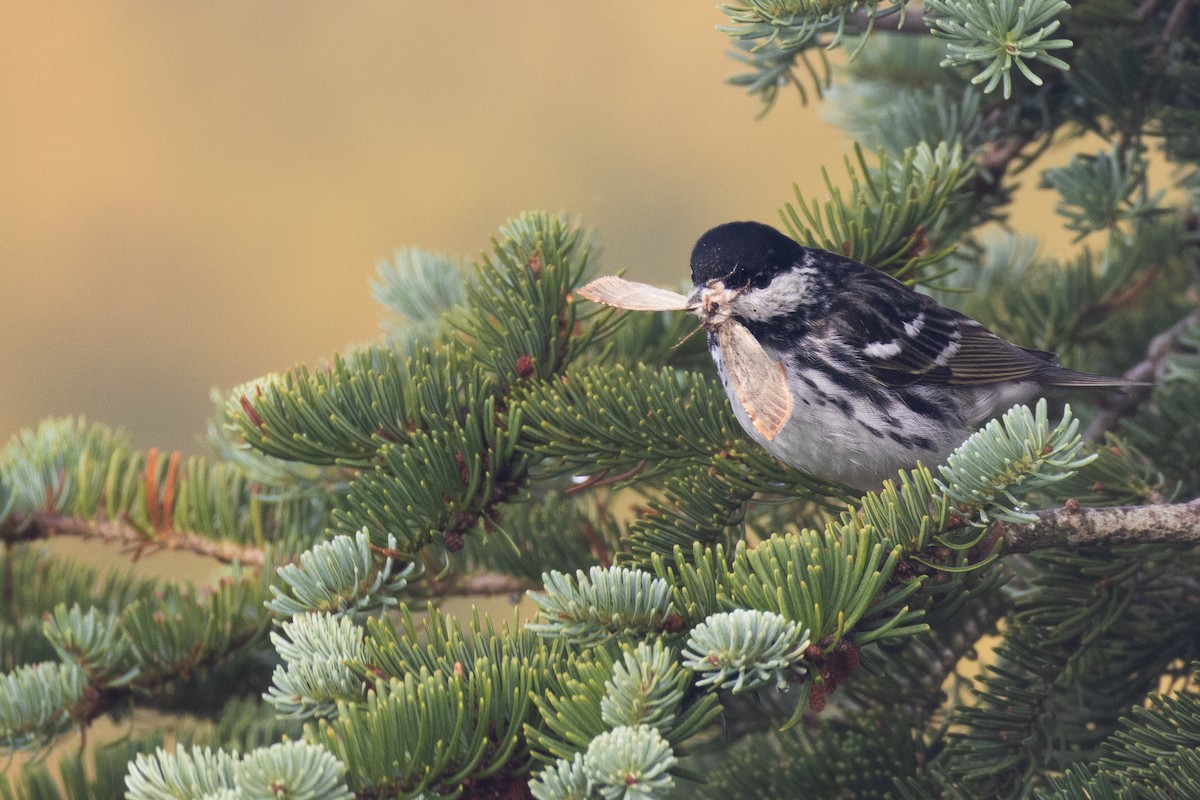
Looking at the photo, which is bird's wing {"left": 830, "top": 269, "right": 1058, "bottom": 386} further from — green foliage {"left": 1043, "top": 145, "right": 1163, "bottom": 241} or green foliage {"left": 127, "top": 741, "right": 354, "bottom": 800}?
green foliage {"left": 127, "top": 741, "right": 354, "bottom": 800}

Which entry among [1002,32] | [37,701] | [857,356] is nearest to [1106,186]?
[857,356]

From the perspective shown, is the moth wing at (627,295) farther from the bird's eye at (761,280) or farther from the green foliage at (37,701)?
the green foliage at (37,701)

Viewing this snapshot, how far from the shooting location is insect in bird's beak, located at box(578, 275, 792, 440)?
123cm

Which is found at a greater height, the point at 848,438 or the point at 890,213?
the point at 890,213

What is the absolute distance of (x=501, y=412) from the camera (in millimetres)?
1414

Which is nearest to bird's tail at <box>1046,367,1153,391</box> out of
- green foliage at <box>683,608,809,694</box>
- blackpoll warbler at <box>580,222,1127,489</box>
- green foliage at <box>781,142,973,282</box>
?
blackpoll warbler at <box>580,222,1127,489</box>

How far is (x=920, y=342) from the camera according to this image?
1965 millimetres

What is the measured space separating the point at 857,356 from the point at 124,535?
1144 millimetres

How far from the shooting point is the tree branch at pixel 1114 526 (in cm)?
108

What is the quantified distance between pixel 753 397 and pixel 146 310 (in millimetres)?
4261

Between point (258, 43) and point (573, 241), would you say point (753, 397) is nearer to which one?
point (573, 241)

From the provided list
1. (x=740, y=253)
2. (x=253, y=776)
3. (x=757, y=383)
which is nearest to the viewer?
(x=253, y=776)

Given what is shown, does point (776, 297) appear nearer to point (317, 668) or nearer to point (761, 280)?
point (761, 280)

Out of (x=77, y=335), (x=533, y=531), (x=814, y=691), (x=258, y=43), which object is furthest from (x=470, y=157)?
(x=814, y=691)
